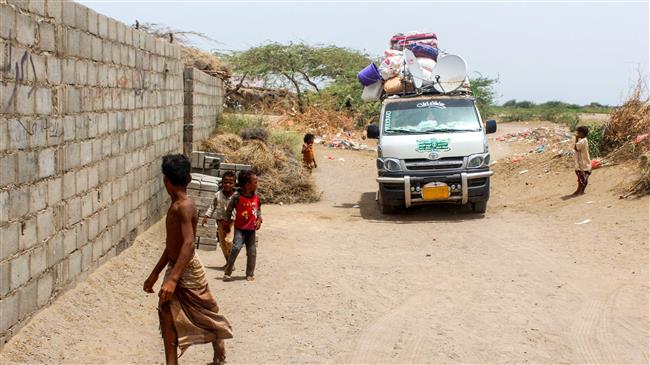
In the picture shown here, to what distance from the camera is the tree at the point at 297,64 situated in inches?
1384

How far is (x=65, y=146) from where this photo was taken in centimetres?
662

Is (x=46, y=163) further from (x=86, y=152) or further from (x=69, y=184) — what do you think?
(x=86, y=152)

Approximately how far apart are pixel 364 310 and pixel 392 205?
6.06 meters

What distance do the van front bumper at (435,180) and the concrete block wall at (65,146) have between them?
4.40m

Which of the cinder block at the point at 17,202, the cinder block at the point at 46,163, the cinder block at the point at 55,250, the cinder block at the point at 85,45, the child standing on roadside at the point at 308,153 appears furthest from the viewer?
the child standing on roadside at the point at 308,153

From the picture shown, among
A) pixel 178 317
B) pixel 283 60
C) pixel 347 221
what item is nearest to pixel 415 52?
pixel 347 221

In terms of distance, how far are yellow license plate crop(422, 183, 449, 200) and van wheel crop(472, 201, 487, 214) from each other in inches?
37.6

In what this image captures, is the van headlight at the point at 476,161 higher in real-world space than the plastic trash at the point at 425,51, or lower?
lower

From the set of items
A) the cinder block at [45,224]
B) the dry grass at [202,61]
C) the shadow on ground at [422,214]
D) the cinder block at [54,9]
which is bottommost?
the shadow on ground at [422,214]

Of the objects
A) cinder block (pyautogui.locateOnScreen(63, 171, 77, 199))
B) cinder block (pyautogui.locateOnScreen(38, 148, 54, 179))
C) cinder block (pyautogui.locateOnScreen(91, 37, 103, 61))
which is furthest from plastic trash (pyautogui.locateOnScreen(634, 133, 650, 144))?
cinder block (pyautogui.locateOnScreen(38, 148, 54, 179))

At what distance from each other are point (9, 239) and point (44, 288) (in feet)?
2.67

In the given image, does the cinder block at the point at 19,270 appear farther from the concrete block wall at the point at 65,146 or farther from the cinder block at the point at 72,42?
the cinder block at the point at 72,42

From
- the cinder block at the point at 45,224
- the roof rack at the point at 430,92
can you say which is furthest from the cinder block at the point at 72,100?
the roof rack at the point at 430,92

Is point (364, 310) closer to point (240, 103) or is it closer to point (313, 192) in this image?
point (313, 192)
